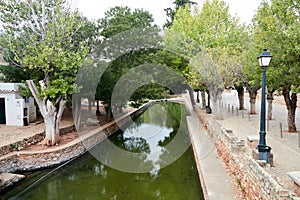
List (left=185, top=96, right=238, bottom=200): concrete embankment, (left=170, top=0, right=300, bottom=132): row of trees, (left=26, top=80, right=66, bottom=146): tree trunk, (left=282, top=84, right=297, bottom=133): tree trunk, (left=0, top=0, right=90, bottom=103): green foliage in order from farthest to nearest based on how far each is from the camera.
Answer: (left=282, top=84, right=297, bottom=133): tree trunk < (left=26, top=80, right=66, bottom=146): tree trunk < (left=0, top=0, right=90, bottom=103): green foliage < (left=170, top=0, right=300, bottom=132): row of trees < (left=185, top=96, right=238, bottom=200): concrete embankment

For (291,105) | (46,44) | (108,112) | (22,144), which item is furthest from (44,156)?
(291,105)

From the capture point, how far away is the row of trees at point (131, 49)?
10883 millimetres

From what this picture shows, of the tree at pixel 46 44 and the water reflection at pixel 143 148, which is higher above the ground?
the tree at pixel 46 44

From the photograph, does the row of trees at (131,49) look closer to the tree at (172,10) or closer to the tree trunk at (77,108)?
the tree trunk at (77,108)

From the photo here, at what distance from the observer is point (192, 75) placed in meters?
19.0

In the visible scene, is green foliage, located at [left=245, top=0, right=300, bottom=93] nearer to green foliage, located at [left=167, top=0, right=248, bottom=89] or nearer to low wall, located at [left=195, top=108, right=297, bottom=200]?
low wall, located at [left=195, top=108, right=297, bottom=200]

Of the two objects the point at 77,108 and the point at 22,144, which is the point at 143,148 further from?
the point at 22,144

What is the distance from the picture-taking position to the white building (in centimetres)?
1686

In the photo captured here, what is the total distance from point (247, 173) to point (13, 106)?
50.9ft

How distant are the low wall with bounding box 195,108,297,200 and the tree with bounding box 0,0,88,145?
7404mm

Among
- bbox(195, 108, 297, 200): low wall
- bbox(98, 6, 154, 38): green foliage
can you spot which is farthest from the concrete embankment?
bbox(98, 6, 154, 38): green foliage

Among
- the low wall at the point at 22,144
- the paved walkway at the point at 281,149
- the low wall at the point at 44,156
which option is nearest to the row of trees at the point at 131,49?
the low wall at the point at 22,144

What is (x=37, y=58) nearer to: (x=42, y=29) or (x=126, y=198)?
(x=42, y=29)

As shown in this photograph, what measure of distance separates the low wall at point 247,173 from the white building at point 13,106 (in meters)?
12.4
